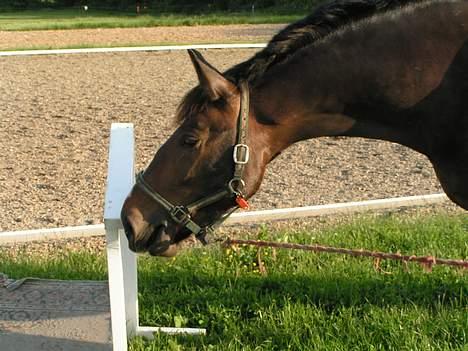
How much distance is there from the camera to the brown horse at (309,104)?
8.14 ft

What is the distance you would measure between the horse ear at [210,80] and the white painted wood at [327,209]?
2.64m

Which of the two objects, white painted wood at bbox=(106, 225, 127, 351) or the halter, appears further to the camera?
white painted wood at bbox=(106, 225, 127, 351)

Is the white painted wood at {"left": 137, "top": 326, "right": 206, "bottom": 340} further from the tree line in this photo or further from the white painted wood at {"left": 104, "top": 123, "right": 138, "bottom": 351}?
the tree line

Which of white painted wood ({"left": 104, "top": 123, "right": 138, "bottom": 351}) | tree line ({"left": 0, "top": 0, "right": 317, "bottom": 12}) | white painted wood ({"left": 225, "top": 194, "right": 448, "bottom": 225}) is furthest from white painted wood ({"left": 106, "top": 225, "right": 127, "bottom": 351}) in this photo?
tree line ({"left": 0, "top": 0, "right": 317, "bottom": 12})

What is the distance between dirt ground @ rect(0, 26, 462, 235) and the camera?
223 inches

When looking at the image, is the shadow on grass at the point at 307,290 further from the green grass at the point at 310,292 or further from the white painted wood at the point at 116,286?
the white painted wood at the point at 116,286

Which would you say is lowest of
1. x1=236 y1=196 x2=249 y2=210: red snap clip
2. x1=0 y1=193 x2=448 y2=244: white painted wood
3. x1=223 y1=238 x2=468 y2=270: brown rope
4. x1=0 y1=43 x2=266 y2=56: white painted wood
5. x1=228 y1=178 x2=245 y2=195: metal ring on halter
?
x1=0 y1=43 x2=266 y2=56: white painted wood

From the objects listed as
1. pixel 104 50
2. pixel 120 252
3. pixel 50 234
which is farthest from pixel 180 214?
pixel 104 50

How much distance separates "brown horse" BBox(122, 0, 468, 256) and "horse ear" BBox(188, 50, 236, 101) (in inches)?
0.7

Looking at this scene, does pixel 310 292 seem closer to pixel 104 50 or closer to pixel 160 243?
pixel 160 243

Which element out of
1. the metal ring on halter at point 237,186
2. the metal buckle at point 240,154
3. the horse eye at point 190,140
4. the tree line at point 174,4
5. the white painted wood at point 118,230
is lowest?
the tree line at point 174,4

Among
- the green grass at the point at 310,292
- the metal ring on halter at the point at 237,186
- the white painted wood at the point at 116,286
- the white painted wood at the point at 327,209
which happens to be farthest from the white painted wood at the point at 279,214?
the metal ring on halter at the point at 237,186

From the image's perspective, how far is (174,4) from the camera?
46.1 meters

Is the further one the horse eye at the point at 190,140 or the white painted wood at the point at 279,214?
the white painted wood at the point at 279,214
